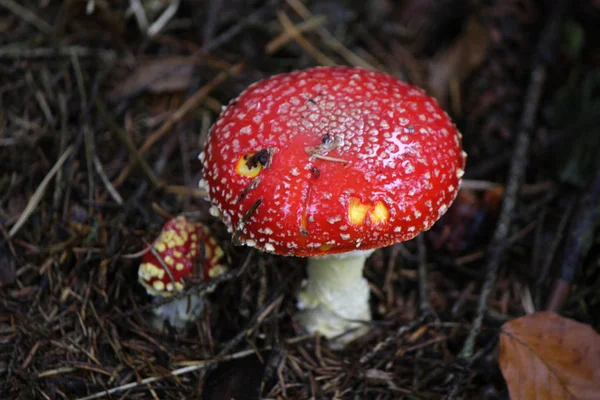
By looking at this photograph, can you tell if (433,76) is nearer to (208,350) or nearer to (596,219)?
(596,219)

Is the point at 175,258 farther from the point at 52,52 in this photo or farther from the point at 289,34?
the point at 289,34

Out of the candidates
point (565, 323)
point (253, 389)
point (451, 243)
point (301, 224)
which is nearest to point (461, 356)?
point (565, 323)

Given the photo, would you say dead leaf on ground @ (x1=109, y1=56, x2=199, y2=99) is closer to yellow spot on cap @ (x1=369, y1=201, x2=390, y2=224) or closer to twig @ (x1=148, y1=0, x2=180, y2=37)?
twig @ (x1=148, y1=0, x2=180, y2=37)

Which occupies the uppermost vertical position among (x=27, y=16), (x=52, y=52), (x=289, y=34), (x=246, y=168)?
(x=289, y=34)

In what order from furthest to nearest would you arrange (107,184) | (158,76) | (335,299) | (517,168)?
(158,76)
(517,168)
(107,184)
(335,299)

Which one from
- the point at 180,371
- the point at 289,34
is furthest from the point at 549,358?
the point at 289,34

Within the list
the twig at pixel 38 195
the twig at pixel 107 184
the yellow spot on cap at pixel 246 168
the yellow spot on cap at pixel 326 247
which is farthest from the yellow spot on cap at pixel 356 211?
the twig at pixel 38 195
